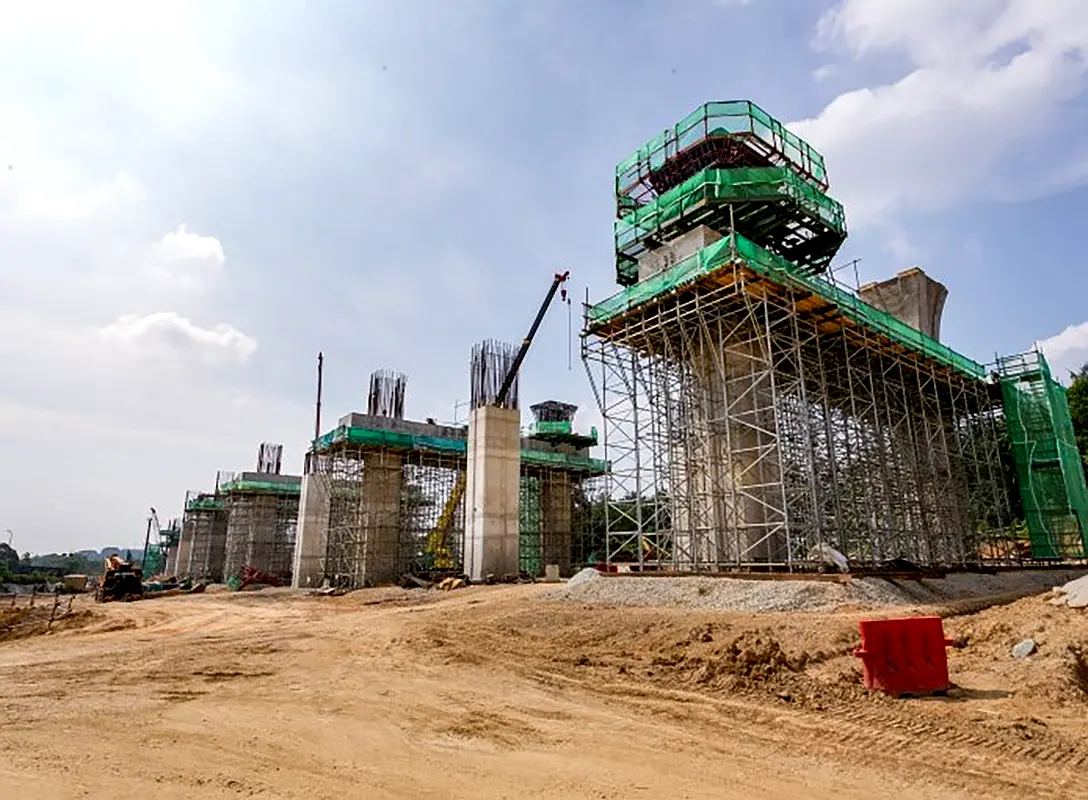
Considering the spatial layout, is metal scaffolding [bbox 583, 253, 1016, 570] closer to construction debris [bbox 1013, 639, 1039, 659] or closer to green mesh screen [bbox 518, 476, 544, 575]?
construction debris [bbox 1013, 639, 1039, 659]

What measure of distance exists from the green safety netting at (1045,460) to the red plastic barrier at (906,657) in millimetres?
24023

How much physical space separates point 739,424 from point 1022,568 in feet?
40.3

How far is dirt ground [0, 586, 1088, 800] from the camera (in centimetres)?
441

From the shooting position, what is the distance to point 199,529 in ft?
177

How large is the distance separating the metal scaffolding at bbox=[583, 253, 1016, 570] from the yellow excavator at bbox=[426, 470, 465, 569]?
46.7 feet

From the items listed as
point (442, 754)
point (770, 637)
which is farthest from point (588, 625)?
point (442, 754)

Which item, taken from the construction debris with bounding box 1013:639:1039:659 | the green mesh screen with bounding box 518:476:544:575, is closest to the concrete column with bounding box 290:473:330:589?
the green mesh screen with bounding box 518:476:544:575

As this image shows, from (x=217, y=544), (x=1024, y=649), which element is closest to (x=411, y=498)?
(x=217, y=544)

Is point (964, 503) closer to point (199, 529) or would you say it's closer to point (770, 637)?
point (770, 637)

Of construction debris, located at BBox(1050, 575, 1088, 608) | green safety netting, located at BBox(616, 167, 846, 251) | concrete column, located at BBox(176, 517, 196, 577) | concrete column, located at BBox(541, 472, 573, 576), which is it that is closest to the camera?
construction debris, located at BBox(1050, 575, 1088, 608)

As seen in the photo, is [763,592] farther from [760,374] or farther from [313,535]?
[313,535]

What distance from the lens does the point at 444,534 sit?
35406mm

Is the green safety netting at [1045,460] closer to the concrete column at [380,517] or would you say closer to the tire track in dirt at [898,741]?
the tire track in dirt at [898,741]

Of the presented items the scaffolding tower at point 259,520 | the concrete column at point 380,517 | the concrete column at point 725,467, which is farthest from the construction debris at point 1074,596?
the scaffolding tower at point 259,520
